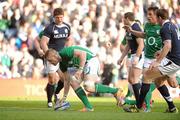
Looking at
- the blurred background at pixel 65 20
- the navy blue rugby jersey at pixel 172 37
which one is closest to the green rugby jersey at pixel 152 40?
the navy blue rugby jersey at pixel 172 37

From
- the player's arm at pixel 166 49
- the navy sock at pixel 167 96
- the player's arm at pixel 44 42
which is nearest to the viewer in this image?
the player's arm at pixel 166 49

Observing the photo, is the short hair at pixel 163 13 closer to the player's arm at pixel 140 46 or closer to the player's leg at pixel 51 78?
the player's arm at pixel 140 46

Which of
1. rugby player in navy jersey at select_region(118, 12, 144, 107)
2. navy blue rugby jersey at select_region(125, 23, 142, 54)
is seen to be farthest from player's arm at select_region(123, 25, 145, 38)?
navy blue rugby jersey at select_region(125, 23, 142, 54)

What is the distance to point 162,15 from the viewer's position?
1578 centimetres

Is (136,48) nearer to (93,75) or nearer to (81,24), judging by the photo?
(93,75)

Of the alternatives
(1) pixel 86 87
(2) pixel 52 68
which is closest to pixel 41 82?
(2) pixel 52 68

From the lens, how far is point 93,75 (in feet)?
54.1

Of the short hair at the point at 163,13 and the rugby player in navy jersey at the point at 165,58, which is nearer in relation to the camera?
the rugby player in navy jersey at the point at 165,58

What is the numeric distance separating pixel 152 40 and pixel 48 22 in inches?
489

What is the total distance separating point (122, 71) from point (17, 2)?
5.29m

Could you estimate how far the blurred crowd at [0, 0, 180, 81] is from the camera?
28.8 meters

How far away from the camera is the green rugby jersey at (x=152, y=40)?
17547 mm

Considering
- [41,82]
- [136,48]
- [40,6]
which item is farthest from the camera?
[40,6]

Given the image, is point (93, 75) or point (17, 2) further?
point (17, 2)
